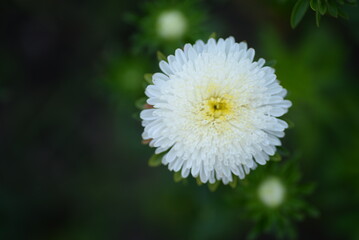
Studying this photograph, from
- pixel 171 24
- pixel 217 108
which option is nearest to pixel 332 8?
pixel 217 108

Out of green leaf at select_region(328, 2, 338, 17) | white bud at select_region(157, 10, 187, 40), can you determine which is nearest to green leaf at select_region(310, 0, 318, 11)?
green leaf at select_region(328, 2, 338, 17)

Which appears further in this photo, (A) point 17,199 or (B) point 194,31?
(A) point 17,199

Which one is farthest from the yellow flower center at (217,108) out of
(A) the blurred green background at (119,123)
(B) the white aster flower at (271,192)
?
(A) the blurred green background at (119,123)

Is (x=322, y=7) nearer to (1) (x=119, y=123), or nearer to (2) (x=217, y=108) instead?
(2) (x=217, y=108)

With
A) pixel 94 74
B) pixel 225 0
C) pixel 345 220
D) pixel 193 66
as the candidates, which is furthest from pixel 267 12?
pixel 193 66

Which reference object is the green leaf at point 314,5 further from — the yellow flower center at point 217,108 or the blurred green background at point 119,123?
the blurred green background at point 119,123

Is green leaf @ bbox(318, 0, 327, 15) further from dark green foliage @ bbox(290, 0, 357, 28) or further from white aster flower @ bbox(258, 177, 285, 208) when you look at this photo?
white aster flower @ bbox(258, 177, 285, 208)

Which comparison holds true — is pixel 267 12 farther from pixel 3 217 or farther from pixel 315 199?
pixel 3 217
